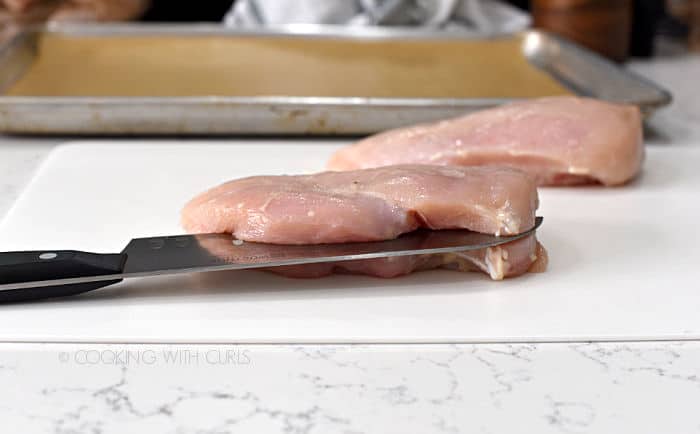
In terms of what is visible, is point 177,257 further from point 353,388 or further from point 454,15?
point 454,15

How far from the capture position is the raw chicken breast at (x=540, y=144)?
1361 millimetres

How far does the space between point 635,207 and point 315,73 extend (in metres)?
0.85

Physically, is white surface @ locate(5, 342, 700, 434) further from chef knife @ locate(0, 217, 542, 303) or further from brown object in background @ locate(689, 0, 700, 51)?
brown object in background @ locate(689, 0, 700, 51)

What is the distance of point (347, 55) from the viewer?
207 centimetres

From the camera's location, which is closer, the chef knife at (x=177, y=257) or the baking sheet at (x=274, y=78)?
the chef knife at (x=177, y=257)

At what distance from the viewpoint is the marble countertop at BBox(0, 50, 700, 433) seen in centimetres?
84

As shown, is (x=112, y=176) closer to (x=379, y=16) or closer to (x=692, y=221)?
(x=692, y=221)

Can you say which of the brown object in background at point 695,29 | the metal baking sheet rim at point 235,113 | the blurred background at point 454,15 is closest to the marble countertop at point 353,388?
the metal baking sheet rim at point 235,113

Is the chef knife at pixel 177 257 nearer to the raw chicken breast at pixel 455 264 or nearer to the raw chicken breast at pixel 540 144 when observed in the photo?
the raw chicken breast at pixel 455 264

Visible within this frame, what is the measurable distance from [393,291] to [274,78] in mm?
965

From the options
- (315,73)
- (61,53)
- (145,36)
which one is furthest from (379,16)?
(61,53)

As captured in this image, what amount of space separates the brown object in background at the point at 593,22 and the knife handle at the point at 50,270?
59.6 inches

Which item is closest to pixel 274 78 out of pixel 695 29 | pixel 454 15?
pixel 454 15

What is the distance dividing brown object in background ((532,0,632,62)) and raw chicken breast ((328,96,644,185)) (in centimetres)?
86
